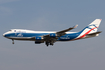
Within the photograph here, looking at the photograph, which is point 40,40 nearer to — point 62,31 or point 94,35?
point 62,31

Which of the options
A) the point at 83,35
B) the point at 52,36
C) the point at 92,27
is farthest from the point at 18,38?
the point at 92,27

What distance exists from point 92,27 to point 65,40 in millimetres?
10848

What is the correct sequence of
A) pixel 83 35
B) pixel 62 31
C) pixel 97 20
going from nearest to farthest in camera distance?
1. pixel 62 31
2. pixel 83 35
3. pixel 97 20

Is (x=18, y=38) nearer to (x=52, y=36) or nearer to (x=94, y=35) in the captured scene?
(x=52, y=36)

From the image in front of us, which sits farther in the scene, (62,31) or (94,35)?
(94,35)

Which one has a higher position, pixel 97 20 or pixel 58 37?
pixel 97 20

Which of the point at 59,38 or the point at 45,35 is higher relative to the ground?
the point at 45,35

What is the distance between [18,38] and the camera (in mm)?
54125

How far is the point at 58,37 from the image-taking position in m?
56.3

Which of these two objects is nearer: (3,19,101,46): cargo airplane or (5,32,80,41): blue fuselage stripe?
(3,19,101,46): cargo airplane

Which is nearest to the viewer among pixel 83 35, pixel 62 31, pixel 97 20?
pixel 62 31

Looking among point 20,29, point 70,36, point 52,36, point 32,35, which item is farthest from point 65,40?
point 20,29

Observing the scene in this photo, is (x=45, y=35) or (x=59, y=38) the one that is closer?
(x=45, y=35)

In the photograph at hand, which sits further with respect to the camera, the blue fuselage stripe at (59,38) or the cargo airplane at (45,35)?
the blue fuselage stripe at (59,38)
